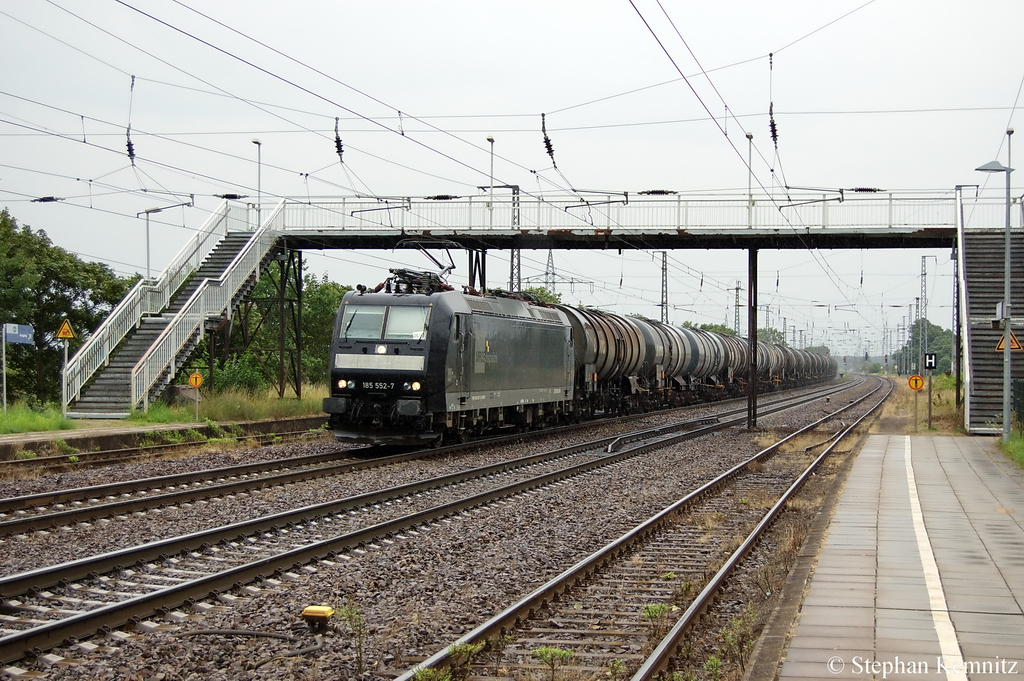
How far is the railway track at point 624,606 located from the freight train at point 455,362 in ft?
22.3

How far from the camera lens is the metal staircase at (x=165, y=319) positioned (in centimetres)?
2278

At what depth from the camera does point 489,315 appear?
20438 millimetres

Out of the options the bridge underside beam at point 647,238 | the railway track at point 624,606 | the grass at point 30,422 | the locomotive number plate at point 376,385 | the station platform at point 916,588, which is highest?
the bridge underside beam at point 647,238

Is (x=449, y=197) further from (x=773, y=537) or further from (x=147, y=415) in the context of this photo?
(x=773, y=537)

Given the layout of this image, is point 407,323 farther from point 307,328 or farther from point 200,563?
point 307,328

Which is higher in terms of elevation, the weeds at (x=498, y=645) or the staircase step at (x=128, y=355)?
the staircase step at (x=128, y=355)

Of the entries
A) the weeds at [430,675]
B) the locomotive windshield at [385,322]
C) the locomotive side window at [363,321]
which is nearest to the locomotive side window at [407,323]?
the locomotive windshield at [385,322]

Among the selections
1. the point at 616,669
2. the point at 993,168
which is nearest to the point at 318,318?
the point at 993,168

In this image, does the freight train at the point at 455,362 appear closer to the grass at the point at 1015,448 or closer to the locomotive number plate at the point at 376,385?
the locomotive number plate at the point at 376,385

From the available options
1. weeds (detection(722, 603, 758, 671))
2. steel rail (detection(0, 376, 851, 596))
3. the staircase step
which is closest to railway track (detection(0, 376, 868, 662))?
steel rail (detection(0, 376, 851, 596))

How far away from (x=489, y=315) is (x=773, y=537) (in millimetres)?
10398

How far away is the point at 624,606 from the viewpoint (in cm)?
782

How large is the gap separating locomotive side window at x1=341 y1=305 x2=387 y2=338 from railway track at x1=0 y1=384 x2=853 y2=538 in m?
2.43

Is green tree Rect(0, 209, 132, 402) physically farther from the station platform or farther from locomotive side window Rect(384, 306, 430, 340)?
the station platform
